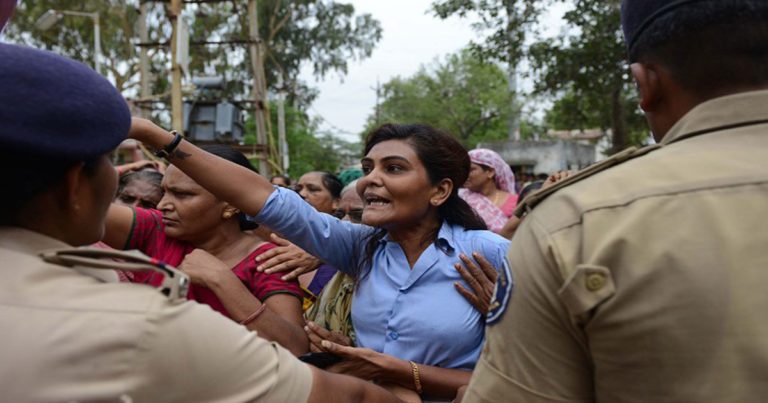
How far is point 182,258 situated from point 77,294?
148 centimetres

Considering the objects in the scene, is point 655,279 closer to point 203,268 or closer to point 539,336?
point 539,336

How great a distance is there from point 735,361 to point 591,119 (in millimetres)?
16202

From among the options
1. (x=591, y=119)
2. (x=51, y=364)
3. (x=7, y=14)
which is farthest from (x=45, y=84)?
(x=591, y=119)

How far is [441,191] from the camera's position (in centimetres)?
251

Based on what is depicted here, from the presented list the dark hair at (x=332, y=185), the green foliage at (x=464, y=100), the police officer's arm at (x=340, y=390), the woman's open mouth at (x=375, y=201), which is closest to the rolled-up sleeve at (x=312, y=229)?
the woman's open mouth at (x=375, y=201)

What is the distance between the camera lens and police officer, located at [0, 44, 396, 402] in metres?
0.95

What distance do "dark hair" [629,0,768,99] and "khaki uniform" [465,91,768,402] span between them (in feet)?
0.13

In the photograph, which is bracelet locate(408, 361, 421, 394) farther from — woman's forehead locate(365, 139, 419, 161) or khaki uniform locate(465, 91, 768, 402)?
khaki uniform locate(465, 91, 768, 402)

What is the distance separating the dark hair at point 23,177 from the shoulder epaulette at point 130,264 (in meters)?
0.11

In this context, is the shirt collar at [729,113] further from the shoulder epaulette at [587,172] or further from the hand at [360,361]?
the hand at [360,361]

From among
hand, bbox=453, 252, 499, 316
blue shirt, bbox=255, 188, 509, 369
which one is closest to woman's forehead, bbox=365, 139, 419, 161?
blue shirt, bbox=255, 188, 509, 369

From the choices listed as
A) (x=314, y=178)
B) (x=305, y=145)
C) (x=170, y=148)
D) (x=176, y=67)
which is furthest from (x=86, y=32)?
(x=170, y=148)

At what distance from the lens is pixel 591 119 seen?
52.7 ft

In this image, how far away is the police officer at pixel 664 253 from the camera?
940mm
